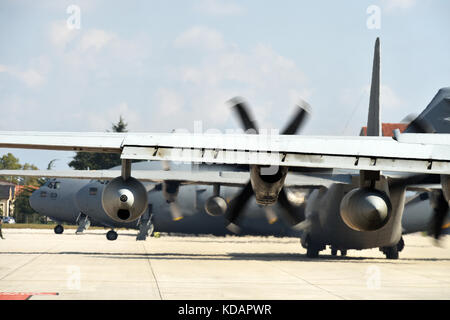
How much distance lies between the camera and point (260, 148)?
994 cm

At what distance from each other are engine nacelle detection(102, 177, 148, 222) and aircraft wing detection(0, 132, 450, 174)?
2118 mm

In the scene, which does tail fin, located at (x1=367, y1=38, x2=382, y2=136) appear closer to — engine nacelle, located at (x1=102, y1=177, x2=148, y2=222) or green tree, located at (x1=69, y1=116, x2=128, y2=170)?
engine nacelle, located at (x1=102, y1=177, x2=148, y2=222)

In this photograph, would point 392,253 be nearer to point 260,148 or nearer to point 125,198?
point 125,198

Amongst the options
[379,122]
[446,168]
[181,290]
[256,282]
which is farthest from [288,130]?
[446,168]

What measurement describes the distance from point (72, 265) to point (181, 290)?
7828 millimetres

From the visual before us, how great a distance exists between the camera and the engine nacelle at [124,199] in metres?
12.6

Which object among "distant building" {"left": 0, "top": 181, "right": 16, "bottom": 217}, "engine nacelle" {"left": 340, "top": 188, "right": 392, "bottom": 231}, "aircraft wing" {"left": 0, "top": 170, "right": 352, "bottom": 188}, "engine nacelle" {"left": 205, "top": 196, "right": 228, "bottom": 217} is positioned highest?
"aircraft wing" {"left": 0, "top": 170, "right": 352, "bottom": 188}

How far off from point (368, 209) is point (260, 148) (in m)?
4.63

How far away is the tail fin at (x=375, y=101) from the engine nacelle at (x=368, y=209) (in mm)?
4035

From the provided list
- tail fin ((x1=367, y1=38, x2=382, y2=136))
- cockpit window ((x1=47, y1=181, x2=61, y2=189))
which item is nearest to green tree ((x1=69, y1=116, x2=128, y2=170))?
cockpit window ((x1=47, y1=181, x2=61, y2=189))

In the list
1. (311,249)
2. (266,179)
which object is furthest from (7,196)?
(266,179)

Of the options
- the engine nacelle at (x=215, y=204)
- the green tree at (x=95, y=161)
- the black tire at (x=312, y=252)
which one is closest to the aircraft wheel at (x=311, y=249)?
the black tire at (x=312, y=252)

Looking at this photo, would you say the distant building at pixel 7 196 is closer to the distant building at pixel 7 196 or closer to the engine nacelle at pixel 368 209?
the distant building at pixel 7 196

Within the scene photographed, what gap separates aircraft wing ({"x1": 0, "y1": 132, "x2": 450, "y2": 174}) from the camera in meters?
9.97
